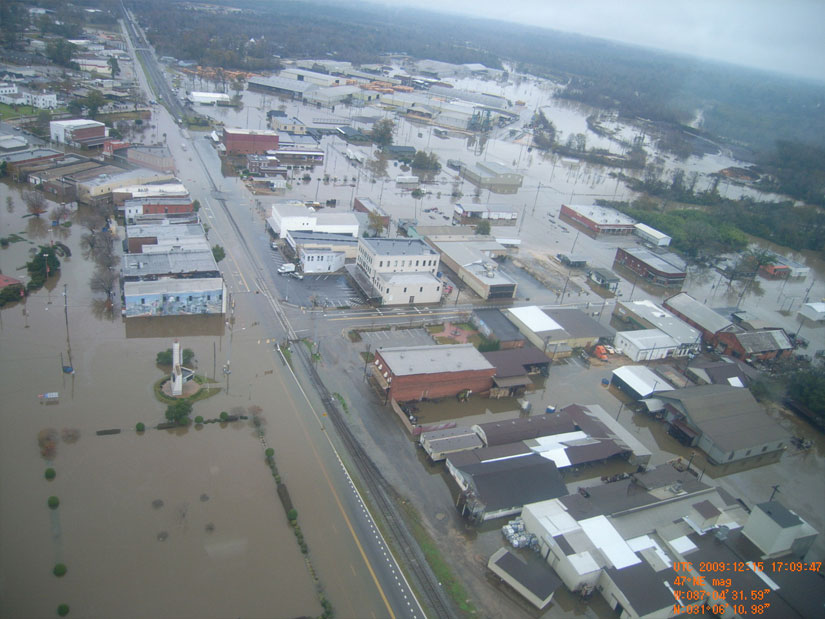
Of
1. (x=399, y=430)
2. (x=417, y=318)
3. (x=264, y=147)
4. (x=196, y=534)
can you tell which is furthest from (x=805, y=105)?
(x=196, y=534)

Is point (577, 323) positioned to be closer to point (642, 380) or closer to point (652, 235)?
point (642, 380)

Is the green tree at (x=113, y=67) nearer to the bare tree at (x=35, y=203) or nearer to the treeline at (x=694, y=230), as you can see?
the bare tree at (x=35, y=203)

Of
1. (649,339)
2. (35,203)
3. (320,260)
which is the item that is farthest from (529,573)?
(35,203)

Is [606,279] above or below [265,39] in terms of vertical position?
below

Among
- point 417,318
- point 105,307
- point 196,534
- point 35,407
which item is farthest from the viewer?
point 417,318

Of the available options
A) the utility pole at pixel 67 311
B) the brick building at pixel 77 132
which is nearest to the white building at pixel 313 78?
the brick building at pixel 77 132

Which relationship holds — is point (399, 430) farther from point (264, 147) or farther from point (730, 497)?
point (264, 147)

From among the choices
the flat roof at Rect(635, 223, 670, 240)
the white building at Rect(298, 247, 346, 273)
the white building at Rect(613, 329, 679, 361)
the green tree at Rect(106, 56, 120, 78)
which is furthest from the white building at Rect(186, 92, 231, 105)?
the white building at Rect(613, 329, 679, 361)
